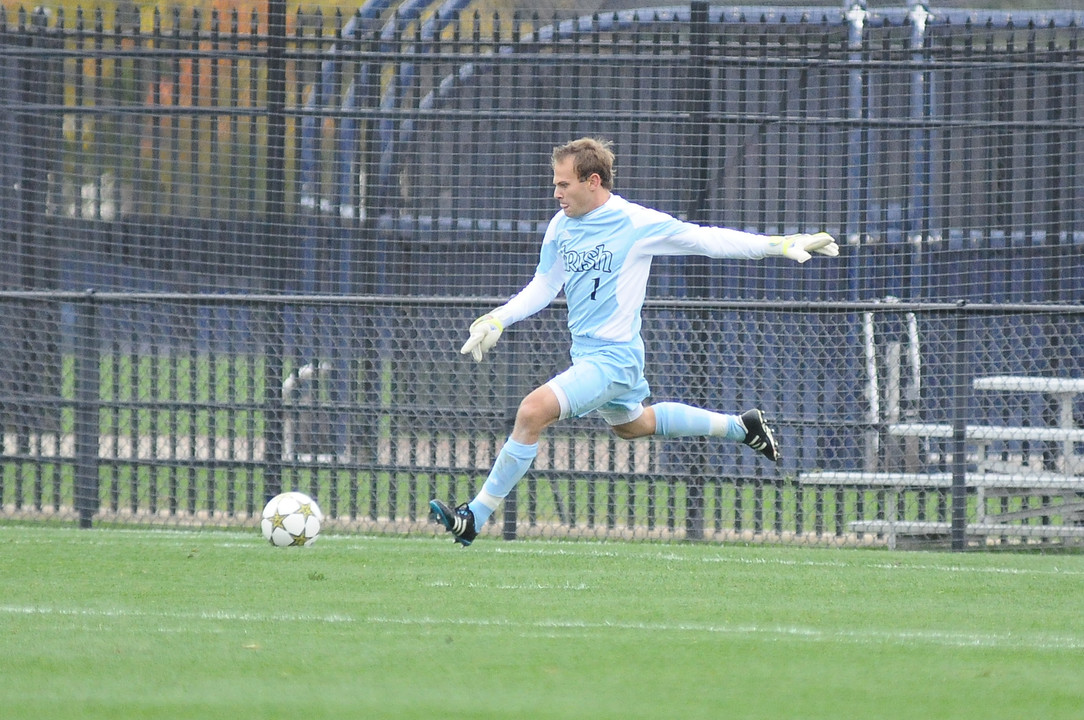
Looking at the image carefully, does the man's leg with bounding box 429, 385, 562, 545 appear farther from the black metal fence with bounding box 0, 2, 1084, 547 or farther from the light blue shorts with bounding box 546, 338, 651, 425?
the black metal fence with bounding box 0, 2, 1084, 547

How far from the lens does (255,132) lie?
1054cm

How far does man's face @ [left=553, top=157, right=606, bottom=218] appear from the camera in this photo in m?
6.85

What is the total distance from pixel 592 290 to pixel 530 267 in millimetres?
3356

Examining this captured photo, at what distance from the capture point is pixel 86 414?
984cm

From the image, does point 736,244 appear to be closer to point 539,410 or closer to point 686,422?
point 686,422

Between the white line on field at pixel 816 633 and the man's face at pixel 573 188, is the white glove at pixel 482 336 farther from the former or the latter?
the white line on field at pixel 816 633

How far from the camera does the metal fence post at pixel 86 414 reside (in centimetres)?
979

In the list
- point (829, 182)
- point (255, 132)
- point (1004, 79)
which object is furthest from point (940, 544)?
point (255, 132)

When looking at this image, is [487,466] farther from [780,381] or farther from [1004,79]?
[1004,79]

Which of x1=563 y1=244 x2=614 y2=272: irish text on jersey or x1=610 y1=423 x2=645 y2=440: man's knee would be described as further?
x1=610 y1=423 x2=645 y2=440: man's knee

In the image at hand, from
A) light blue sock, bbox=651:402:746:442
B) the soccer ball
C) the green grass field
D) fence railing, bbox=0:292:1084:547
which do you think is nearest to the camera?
the green grass field

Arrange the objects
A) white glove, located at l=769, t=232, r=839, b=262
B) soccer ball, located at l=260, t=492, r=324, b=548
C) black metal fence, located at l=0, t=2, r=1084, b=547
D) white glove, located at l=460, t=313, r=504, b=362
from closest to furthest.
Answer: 1. white glove, located at l=769, t=232, r=839, b=262
2. white glove, located at l=460, t=313, r=504, b=362
3. soccer ball, located at l=260, t=492, r=324, b=548
4. black metal fence, located at l=0, t=2, r=1084, b=547

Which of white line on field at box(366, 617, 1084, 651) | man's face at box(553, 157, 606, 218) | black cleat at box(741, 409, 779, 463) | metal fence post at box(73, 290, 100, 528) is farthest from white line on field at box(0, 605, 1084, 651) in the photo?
metal fence post at box(73, 290, 100, 528)

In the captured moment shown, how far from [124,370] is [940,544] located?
6.03 metres
